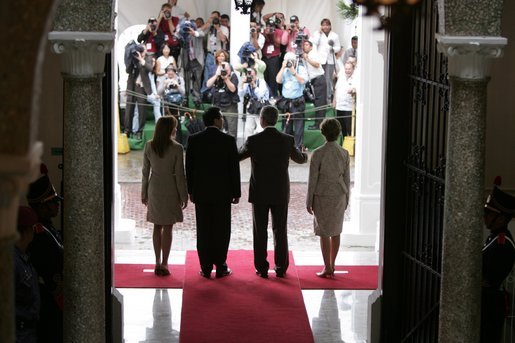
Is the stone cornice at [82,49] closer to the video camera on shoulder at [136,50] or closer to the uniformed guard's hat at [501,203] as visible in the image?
the uniformed guard's hat at [501,203]

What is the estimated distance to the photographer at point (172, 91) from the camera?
21.4 meters

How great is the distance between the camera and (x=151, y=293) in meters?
11.7

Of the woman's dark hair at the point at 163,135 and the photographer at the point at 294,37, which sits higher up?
the photographer at the point at 294,37

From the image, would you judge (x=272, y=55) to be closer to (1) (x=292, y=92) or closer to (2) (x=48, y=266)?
(1) (x=292, y=92)

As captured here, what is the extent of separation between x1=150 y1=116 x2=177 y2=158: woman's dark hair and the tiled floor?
138cm

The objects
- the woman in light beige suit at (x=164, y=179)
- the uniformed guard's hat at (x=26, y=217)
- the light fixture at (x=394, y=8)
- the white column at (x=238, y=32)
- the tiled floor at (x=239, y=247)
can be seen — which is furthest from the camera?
the white column at (x=238, y=32)

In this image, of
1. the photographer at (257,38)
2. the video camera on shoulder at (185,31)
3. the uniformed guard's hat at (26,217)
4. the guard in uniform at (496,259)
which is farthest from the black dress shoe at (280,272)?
the video camera on shoulder at (185,31)

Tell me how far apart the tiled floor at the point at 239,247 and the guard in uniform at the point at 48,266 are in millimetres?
1348

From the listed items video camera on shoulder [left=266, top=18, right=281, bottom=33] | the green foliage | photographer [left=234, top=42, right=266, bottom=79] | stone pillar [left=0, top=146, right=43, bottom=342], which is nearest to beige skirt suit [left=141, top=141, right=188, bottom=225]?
the green foliage

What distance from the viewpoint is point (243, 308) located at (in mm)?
11023

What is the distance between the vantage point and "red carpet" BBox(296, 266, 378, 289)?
12031mm

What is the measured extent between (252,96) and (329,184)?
9679mm

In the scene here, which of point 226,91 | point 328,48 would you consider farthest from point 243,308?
point 328,48

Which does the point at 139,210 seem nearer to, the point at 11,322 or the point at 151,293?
the point at 151,293
